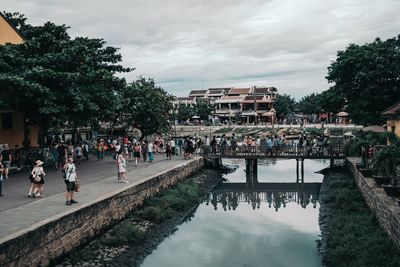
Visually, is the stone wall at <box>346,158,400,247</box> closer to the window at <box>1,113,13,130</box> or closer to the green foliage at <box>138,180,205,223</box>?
the green foliage at <box>138,180,205,223</box>

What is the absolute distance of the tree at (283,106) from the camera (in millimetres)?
87562

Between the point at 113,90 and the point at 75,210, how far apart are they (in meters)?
13.1

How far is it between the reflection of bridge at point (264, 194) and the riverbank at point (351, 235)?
3099 millimetres

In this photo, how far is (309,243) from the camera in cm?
1694

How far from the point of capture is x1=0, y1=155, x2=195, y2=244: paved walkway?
1208 centimetres

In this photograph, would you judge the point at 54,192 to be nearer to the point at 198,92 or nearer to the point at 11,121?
the point at 11,121

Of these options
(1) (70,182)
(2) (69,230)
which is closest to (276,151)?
(1) (70,182)

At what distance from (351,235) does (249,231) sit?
554cm

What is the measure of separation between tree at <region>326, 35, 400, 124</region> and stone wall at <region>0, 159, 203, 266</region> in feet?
62.4

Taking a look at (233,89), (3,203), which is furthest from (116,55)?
(233,89)

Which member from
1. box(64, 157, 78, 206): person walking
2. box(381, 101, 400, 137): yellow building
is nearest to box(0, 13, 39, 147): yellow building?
box(64, 157, 78, 206): person walking

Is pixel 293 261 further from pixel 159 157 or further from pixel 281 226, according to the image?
pixel 159 157

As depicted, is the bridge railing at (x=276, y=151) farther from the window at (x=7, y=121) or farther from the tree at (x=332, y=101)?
the window at (x=7, y=121)

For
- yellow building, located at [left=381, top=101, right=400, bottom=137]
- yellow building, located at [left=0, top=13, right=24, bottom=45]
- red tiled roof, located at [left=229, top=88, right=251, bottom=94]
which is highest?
red tiled roof, located at [left=229, top=88, right=251, bottom=94]
